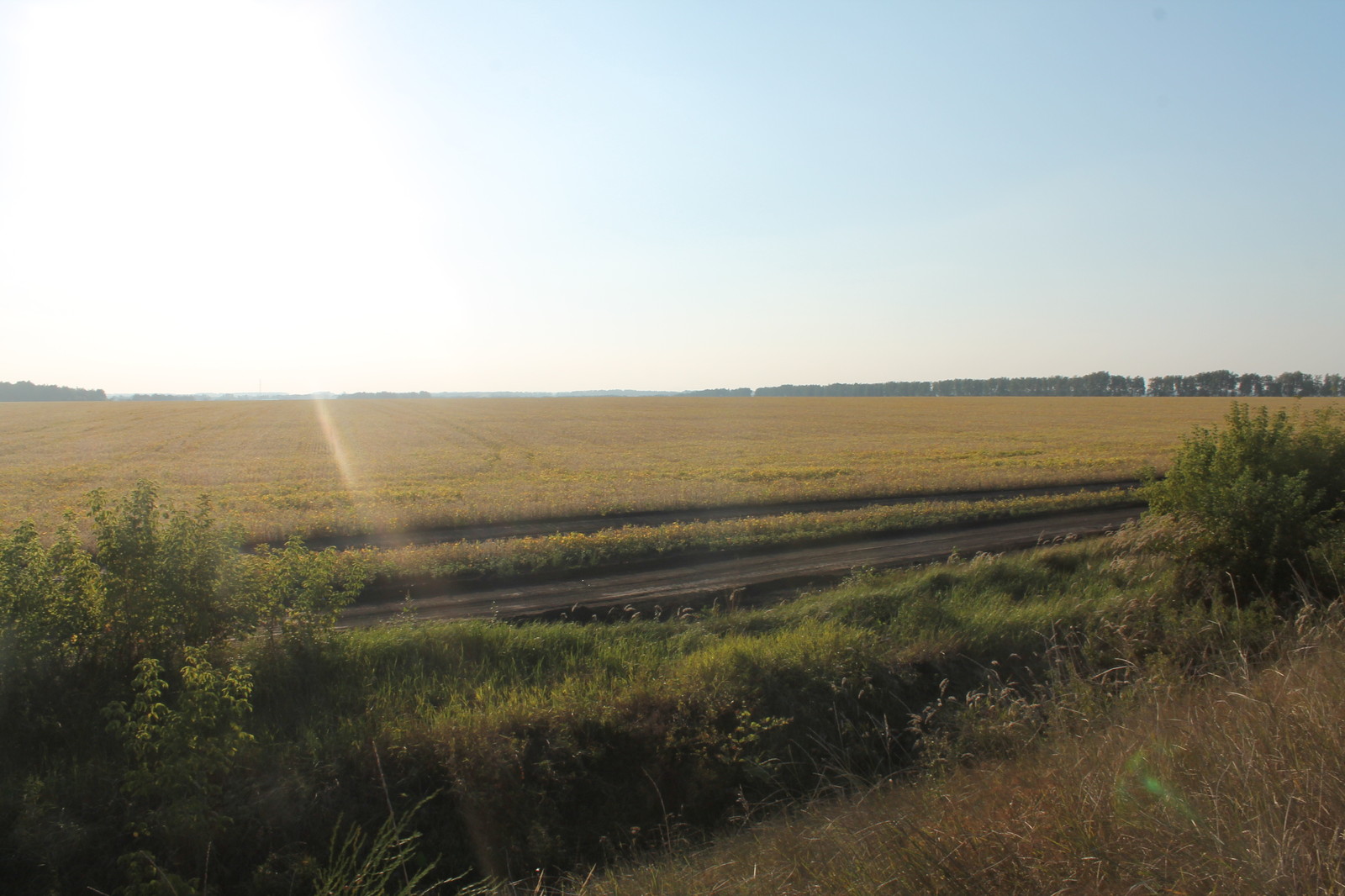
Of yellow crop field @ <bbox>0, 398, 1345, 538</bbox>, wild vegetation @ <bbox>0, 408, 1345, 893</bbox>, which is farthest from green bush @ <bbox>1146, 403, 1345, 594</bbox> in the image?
yellow crop field @ <bbox>0, 398, 1345, 538</bbox>

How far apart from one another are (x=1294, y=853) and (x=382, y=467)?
103ft

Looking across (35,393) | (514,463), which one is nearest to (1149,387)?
(514,463)

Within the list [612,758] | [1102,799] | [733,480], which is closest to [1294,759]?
[1102,799]

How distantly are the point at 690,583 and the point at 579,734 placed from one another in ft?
17.5

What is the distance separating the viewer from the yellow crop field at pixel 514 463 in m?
19.8

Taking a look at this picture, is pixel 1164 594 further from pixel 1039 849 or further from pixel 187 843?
pixel 187 843

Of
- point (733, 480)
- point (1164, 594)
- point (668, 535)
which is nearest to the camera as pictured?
point (1164, 594)

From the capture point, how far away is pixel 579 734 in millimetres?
6715

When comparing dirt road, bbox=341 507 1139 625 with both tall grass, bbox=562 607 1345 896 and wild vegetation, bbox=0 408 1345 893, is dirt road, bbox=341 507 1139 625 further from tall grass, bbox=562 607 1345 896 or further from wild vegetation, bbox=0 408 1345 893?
tall grass, bbox=562 607 1345 896

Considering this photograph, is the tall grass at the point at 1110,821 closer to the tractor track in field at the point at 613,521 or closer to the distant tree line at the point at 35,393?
the tractor track in field at the point at 613,521

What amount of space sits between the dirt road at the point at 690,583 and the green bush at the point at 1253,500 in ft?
12.9

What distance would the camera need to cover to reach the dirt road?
10586 mm

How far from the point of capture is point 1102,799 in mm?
3645

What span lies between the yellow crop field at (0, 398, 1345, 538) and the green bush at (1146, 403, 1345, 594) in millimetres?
10022
